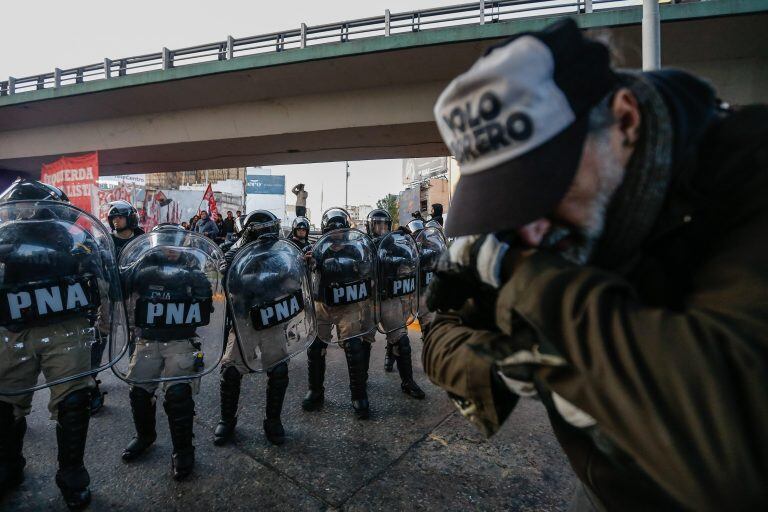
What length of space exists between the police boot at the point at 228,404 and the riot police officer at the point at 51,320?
865 mm

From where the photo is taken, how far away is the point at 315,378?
3.81 meters

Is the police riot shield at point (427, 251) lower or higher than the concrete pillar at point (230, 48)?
lower

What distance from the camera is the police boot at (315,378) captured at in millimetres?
3723

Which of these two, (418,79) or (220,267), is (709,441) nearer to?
(220,267)

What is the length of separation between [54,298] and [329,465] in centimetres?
200

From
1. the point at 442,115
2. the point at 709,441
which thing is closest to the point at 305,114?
the point at 442,115

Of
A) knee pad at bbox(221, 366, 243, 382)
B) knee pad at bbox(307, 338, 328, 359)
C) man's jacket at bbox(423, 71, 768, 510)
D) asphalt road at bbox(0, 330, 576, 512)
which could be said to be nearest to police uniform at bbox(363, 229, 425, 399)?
asphalt road at bbox(0, 330, 576, 512)

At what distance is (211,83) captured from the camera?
9562 mm

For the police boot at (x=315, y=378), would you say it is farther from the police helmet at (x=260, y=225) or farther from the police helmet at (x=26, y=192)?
the police helmet at (x=26, y=192)

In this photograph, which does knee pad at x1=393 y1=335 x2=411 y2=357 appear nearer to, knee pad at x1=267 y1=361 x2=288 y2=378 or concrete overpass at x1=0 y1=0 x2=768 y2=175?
knee pad at x1=267 y1=361 x2=288 y2=378

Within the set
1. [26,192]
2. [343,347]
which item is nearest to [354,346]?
[343,347]

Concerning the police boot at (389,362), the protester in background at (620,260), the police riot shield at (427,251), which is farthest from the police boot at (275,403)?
the protester in background at (620,260)

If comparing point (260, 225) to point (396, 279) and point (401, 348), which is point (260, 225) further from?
point (401, 348)

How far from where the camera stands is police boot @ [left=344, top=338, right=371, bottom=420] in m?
3.54
